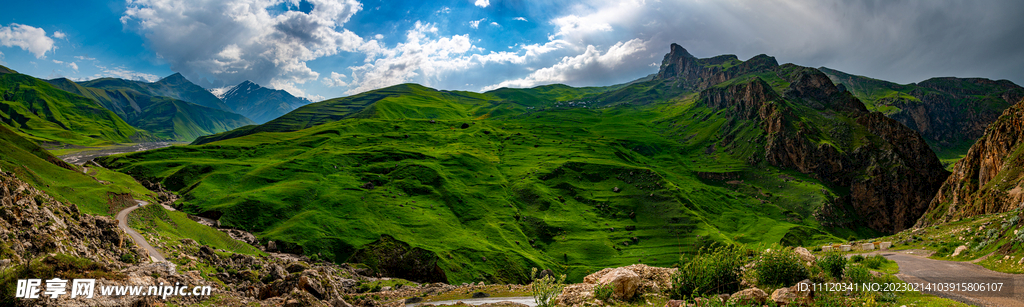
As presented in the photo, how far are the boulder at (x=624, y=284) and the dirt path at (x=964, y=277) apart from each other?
13.0 m

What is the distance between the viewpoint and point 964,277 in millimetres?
19844

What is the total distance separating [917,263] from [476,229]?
96.2 m

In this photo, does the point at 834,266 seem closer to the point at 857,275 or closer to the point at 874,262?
the point at 857,275

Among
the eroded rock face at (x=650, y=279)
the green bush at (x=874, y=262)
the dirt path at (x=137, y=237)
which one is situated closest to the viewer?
the eroded rock face at (x=650, y=279)

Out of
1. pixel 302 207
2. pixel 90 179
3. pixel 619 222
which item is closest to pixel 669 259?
pixel 619 222

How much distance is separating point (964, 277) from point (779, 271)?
11.3 metres

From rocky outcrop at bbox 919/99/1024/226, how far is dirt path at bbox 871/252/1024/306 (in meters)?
32.9

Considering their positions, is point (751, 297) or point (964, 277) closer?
point (751, 297)

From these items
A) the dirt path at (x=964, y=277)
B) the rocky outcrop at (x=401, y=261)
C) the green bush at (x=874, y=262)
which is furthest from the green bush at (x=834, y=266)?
the rocky outcrop at (x=401, y=261)

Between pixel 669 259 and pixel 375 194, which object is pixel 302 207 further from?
pixel 669 259

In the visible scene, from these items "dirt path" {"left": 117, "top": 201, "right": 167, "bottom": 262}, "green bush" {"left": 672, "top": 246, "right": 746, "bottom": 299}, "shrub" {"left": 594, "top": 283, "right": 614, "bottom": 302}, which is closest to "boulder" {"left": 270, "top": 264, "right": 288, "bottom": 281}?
"dirt path" {"left": 117, "top": 201, "right": 167, "bottom": 262}

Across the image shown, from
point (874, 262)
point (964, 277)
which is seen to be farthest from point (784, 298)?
point (874, 262)

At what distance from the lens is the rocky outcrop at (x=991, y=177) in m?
53.0

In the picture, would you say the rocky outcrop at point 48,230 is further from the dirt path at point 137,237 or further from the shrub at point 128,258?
the dirt path at point 137,237
